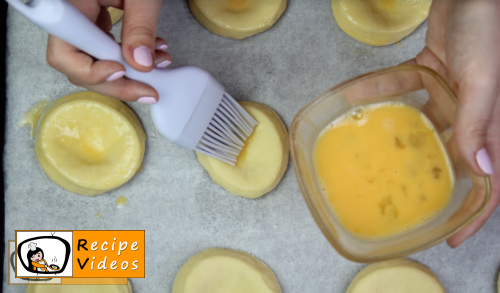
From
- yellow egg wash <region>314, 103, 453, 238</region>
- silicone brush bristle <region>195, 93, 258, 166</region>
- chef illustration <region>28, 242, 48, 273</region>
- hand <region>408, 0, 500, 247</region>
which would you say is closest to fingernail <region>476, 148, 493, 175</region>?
hand <region>408, 0, 500, 247</region>

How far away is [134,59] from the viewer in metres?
1.25

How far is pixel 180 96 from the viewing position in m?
1.45

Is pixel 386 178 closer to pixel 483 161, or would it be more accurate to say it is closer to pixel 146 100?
pixel 483 161

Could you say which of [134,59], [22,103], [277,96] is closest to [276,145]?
[277,96]

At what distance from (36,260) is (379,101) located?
5.14ft

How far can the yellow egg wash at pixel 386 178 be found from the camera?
1.34m

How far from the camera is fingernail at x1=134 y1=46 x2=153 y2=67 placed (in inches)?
49.1

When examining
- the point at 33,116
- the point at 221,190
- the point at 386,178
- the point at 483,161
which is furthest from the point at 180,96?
the point at 483,161

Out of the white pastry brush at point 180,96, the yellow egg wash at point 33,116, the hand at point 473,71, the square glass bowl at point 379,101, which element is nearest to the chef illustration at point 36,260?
the yellow egg wash at point 33,116

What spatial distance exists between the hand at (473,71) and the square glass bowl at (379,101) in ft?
0.21

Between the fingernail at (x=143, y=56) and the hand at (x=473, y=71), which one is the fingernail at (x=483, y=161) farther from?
the fingernail at (x=143, y=56)

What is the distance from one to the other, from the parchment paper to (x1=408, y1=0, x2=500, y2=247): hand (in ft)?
1.15

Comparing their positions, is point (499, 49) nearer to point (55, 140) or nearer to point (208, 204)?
point (208, 204)

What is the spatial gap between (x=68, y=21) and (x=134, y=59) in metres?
0.24
